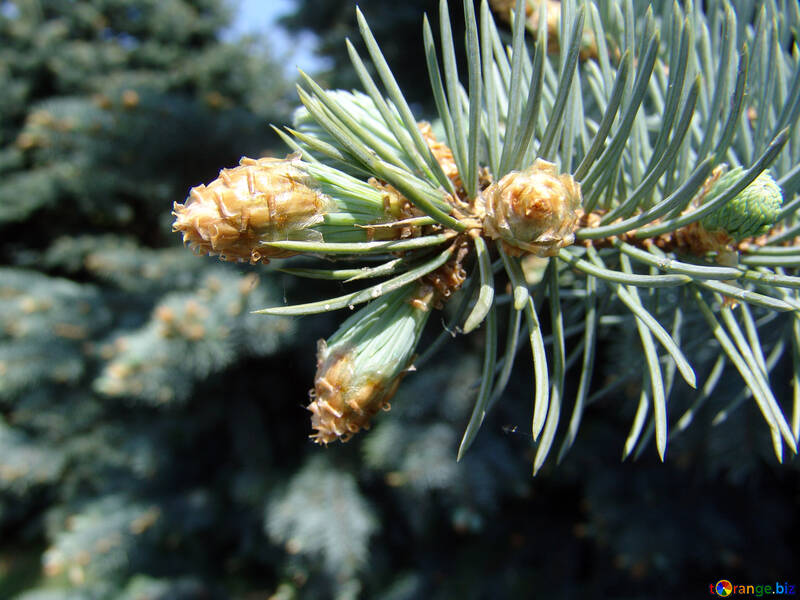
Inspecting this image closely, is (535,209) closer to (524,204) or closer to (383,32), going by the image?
→ (524,204)

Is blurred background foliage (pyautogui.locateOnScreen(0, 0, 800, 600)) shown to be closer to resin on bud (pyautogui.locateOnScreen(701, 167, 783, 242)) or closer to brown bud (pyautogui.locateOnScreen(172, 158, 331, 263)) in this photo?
resin on bud (pyautogui.locateOnScreen(701, 167, 783, 242))

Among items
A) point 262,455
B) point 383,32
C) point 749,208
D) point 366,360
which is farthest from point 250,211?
point 262,455

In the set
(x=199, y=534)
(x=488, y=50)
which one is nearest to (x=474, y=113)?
(x=488, y=50)

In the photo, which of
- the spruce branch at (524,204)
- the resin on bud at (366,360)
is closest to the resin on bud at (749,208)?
the spruce branch at (524,204)

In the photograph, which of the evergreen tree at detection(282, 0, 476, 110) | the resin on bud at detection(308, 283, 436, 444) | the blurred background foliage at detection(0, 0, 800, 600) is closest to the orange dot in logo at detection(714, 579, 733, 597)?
the blurred background foliage at detection(0, 0, 800, 600)

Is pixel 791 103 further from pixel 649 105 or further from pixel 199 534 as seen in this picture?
pixel 199 534

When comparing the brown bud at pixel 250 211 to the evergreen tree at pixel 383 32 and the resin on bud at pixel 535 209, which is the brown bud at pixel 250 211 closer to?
the resin on bud at pixel 535 209
